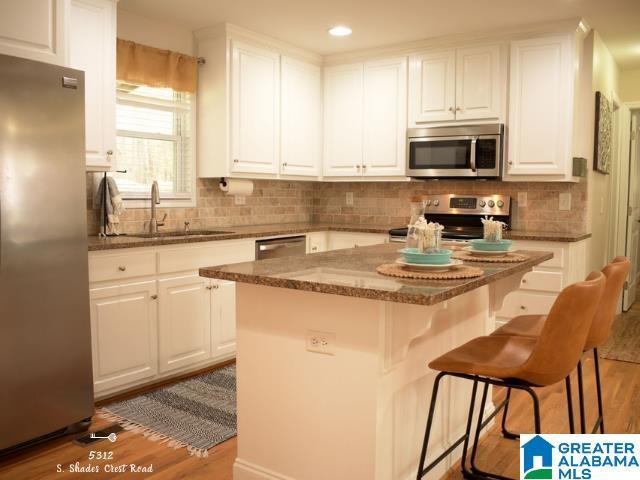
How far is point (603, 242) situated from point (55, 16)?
15.7 feet

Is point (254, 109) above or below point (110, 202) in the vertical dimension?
above

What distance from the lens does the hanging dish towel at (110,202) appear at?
3.56 m

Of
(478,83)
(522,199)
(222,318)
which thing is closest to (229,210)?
(222,318)

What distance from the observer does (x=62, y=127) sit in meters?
2.63

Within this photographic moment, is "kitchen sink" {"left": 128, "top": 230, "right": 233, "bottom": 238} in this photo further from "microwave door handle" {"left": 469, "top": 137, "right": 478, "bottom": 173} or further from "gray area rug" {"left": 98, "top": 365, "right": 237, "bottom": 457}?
"microwave door handle" {"left": 469, "top": 137, "right": 478, "bottom": 173}

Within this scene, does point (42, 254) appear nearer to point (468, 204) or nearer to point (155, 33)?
point (155, 33)

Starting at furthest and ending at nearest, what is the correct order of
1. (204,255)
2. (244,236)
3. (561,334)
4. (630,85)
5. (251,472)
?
(630,85) < (244,236) < (204,255) < (251,472) < (561,334)

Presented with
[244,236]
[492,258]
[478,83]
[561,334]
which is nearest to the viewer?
[561,334]

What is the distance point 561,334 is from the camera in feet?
5.82

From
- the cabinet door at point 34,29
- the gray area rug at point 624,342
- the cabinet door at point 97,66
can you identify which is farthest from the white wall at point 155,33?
the gray area rug at point 624,342

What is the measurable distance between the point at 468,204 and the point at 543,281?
0.99 meters

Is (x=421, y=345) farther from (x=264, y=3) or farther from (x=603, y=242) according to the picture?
(x=603, y=242)

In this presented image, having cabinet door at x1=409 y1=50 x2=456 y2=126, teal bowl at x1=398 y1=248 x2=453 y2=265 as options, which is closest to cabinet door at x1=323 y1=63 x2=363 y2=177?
cabinet door at x1=409 y1=50 x2=456 y2=126

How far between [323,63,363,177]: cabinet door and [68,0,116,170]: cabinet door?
2.14m
